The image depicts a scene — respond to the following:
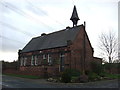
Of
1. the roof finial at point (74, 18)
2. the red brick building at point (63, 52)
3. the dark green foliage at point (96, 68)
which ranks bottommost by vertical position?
the dark green foliage at point (96, 68)

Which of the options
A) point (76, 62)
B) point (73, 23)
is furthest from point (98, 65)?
point (73, 23)

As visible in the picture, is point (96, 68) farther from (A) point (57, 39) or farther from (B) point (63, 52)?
(A) point (57, 39)

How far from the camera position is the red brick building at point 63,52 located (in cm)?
3384

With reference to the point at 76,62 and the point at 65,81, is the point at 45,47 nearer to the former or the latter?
the point at 76,62

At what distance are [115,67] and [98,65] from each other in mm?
12348

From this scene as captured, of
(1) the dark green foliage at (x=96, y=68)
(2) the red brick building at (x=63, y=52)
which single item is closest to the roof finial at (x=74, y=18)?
(2) the red brick building at (x=63, y=52)

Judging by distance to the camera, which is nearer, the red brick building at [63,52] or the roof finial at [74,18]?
the red brick building at [63,52]

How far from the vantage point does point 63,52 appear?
3484 cm

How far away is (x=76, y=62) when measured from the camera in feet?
113

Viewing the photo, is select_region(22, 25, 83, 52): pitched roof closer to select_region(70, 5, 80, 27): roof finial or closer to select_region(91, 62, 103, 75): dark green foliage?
select_region(70, 5, 80, 27): roof finial

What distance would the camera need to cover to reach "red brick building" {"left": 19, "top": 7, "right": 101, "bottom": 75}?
111ft

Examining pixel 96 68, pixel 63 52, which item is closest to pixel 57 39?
pixel 63 52

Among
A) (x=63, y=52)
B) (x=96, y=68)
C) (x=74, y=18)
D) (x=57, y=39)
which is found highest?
(x=74, y=18)

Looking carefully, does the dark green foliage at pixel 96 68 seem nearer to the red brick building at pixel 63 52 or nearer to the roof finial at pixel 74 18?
the red brick building at pixel 63 52
